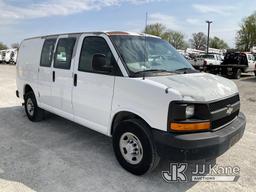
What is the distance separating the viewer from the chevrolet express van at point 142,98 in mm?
3264

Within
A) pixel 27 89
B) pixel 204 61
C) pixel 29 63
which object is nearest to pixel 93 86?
pixel 29 63

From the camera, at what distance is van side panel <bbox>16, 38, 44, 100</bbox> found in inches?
240

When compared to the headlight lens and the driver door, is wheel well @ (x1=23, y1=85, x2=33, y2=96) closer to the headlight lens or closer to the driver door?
the driver door

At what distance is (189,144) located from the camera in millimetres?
3189

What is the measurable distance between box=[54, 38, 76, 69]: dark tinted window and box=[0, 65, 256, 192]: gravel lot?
1.49 meters

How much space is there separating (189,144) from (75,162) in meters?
1.96

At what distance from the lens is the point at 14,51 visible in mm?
36438

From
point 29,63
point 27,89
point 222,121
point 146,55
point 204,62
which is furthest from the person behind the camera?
point 204,62

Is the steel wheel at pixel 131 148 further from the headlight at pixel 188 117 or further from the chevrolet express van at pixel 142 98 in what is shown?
the headlight at pixel 188 117

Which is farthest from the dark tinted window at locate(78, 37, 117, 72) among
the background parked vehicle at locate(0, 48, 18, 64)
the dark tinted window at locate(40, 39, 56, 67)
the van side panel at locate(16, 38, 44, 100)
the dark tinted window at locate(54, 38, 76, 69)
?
the background parked vehicle at locate(0, 48, 18, 64)

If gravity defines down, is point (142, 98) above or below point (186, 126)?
above

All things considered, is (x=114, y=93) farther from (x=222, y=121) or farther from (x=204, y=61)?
(x=204, y=61)

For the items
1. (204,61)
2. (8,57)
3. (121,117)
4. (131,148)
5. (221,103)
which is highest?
(8,57)

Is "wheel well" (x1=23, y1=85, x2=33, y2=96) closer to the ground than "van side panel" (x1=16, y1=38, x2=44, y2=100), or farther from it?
closer to the ground
